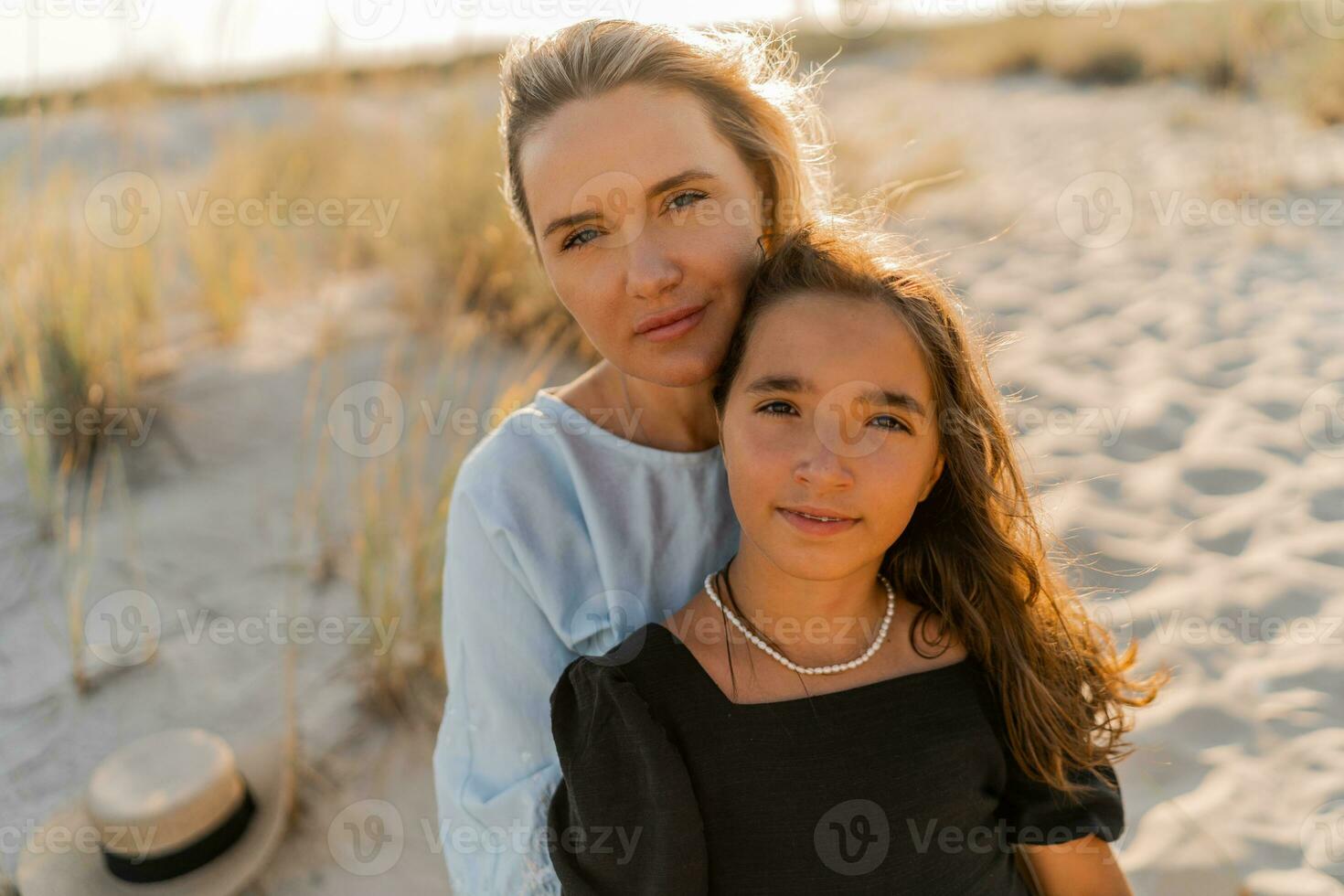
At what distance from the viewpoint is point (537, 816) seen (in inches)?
64.2

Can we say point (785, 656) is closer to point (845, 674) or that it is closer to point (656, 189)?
point (845, 674)

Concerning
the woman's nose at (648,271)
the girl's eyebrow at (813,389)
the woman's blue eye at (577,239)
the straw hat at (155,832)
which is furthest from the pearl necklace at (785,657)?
the straw hat at (155,832)

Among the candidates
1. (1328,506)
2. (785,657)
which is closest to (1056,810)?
(785,657)

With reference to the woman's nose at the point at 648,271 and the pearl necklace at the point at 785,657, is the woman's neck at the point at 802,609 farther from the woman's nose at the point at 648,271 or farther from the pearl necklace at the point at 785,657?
the woman's nose at the point at 648,271

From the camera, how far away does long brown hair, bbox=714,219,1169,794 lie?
157cm

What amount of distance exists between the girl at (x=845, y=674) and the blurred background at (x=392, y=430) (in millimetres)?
439

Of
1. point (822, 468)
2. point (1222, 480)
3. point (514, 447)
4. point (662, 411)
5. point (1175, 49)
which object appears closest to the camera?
point (822, 468)

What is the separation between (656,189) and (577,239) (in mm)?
174

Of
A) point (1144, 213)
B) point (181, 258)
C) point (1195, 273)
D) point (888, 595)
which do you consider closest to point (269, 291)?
point (181, 258)

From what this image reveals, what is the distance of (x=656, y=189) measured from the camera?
1.59 meters

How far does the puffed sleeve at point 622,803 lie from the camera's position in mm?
1417

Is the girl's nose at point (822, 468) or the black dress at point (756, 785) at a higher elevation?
the girl's nose at point (822, 468)

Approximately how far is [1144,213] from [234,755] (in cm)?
631

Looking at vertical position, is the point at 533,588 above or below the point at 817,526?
below
